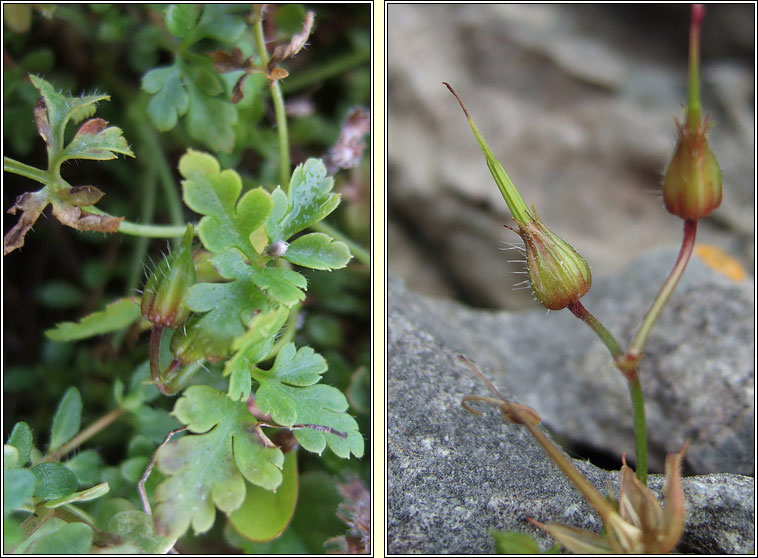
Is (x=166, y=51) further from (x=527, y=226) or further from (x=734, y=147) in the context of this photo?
(x=734, y=147)

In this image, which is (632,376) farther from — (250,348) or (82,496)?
(82,496)

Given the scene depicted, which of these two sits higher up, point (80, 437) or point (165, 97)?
point (165, 97)

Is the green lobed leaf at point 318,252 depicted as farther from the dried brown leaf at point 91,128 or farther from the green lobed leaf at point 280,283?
the dried brown leaf at point 91,128

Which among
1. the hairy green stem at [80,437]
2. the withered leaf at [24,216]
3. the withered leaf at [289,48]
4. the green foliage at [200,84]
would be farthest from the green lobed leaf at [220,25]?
the hairy green stem at [80,437]

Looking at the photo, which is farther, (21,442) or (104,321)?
(104,321)

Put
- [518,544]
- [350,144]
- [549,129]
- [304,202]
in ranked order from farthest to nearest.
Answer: [549,129] → [350,144] → [304,202] → [518,544]

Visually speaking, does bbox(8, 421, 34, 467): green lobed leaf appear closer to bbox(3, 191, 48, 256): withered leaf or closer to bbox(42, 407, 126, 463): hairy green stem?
bbox(42, 407, 126, 463): hairy green stem

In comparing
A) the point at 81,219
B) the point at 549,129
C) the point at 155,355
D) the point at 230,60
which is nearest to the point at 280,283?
the point at 155,355
